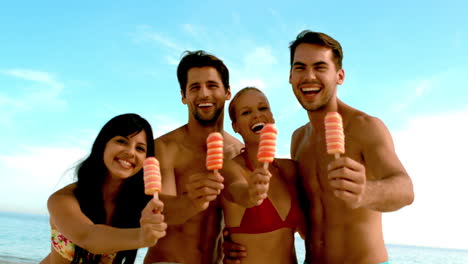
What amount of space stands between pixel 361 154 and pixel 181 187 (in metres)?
2.29

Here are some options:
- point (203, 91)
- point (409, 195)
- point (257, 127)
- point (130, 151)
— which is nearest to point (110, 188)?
point (130, 151)

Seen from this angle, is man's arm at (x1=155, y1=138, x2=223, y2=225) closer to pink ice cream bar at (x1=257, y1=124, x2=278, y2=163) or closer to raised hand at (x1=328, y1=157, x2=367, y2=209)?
pink ice cream bar at (x1=257, y1=124, x2=278, y2=163)

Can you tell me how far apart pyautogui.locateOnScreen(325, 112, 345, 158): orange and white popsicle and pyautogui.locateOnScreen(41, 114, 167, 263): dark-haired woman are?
2158mm

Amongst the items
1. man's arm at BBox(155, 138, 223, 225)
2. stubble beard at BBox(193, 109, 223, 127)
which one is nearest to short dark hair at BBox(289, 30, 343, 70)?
stubble beard at BBox(193, 109, 223, 127)

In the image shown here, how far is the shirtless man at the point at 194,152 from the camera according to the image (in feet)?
17.4

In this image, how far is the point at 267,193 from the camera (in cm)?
486

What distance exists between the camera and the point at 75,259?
4.91 m

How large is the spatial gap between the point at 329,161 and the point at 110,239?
2575mm

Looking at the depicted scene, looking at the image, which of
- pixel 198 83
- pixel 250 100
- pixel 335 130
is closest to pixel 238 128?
pixel 250 100

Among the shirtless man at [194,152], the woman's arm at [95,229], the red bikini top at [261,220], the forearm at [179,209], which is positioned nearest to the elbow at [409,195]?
the red bikini top at [261,220]

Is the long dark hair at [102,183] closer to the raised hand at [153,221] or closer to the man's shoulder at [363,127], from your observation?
the raised hand at [153,221]

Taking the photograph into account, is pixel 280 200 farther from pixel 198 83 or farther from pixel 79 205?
pixel 79 205

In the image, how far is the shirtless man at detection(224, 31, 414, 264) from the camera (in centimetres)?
458

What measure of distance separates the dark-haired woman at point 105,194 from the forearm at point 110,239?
0.06 feet
